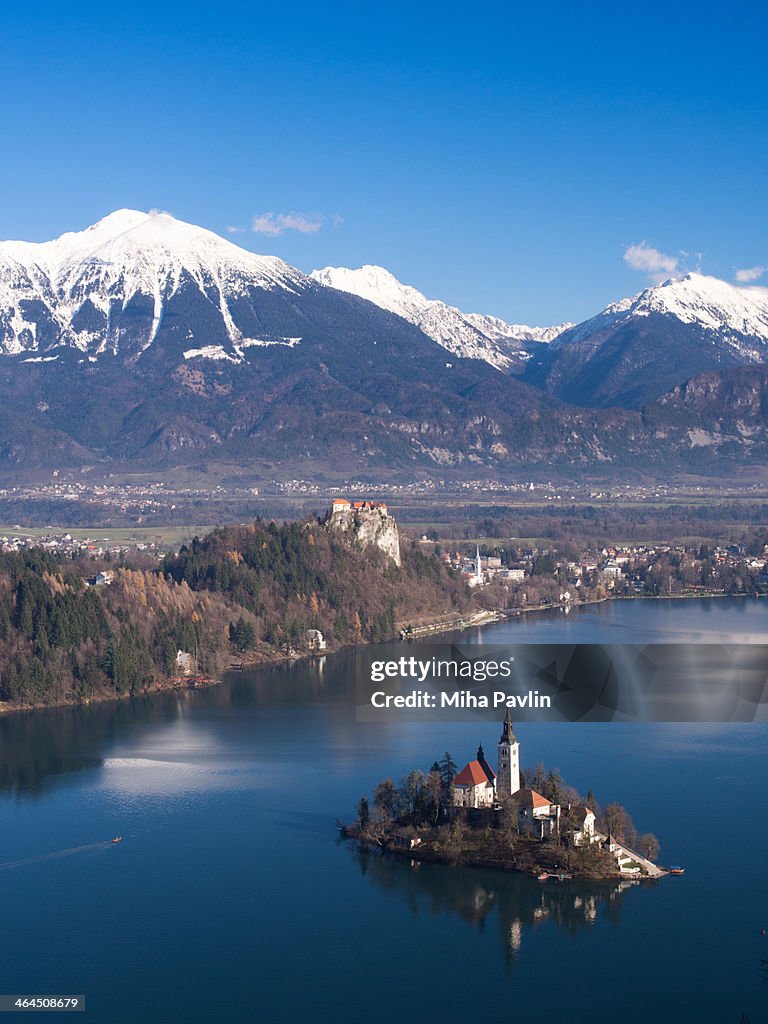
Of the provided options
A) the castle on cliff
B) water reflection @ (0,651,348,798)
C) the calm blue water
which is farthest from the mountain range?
the calm blue water

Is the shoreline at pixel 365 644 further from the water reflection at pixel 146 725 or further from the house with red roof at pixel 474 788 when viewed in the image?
the house with red roof at pixel 474 788

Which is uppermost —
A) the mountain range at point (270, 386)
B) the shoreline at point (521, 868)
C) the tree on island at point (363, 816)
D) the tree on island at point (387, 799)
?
the mountain range at point (270, 386)

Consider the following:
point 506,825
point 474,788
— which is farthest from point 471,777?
point 506,825

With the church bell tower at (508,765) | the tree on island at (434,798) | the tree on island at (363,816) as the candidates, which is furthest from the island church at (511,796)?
the tree on island at (363,816)

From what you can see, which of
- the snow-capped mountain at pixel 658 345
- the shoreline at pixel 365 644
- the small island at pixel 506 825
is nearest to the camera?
the small island at pixel 506 825

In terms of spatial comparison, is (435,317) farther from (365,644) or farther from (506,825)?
(506,825)

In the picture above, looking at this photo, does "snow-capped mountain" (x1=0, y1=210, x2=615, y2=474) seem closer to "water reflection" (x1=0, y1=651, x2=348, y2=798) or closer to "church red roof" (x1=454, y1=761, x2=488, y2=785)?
"water reflection" (x1=0, y1=651, x2=348, y2=798)
